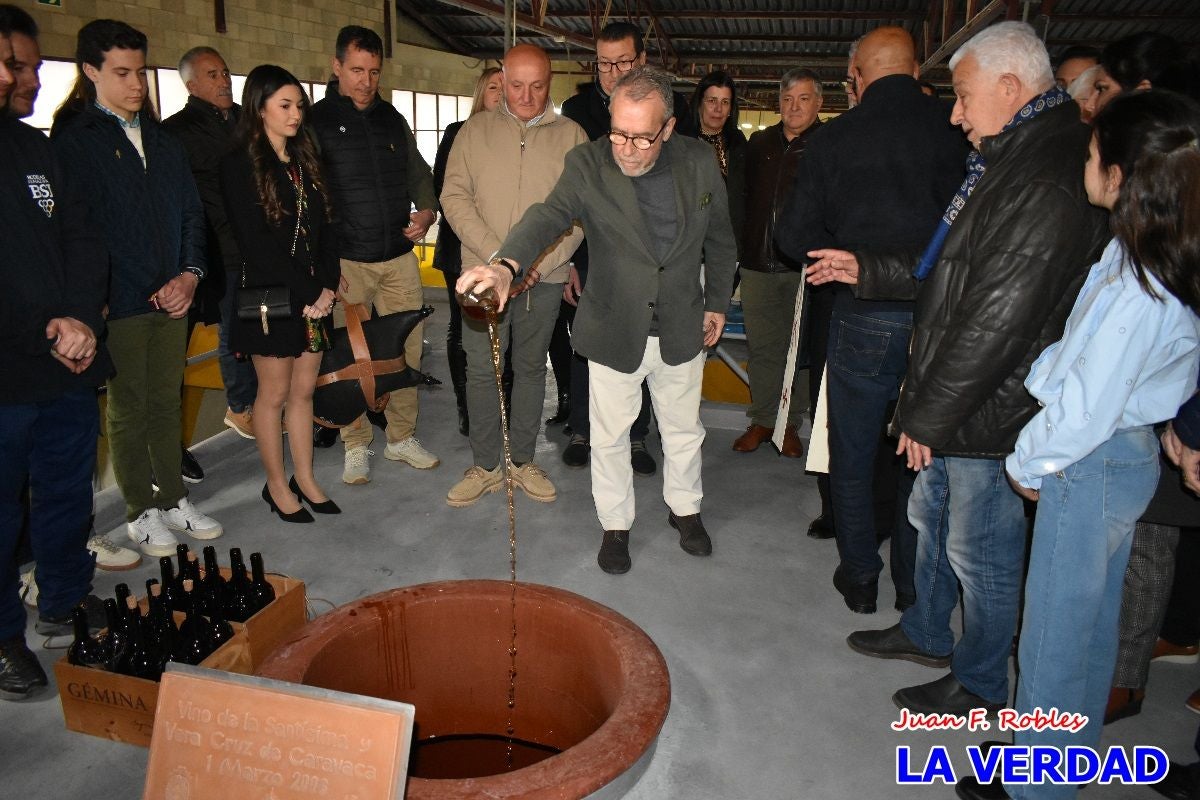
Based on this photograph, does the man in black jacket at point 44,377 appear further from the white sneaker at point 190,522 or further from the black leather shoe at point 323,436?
the black leather shoe at point 323,436

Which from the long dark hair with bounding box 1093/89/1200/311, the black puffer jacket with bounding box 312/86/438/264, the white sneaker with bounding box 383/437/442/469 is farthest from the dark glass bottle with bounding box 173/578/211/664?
the long dark hair with bounding box 1093/89/1200/311

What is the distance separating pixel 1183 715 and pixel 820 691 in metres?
1.02

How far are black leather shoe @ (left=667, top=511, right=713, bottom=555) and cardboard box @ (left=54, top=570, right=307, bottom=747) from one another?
158 cm

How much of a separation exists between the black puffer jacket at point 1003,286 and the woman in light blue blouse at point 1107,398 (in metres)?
0.12

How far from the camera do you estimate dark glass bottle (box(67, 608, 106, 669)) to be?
2209mm

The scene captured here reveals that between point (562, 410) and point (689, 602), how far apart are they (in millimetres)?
1991

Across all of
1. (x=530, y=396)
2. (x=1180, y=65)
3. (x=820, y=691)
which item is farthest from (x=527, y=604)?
(x=1180, y=65)

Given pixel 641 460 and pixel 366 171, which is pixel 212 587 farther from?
pixel 641 460

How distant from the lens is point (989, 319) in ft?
6.24

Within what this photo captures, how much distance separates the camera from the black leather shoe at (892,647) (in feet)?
8.38

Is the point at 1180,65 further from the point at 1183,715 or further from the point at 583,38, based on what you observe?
the point at 583,38

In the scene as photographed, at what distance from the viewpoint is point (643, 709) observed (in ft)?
6.15

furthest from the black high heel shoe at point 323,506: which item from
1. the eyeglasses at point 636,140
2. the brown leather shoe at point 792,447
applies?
the brown leather shoe at point 792,447

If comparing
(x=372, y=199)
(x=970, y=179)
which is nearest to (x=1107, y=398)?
(x=970, y=179)
